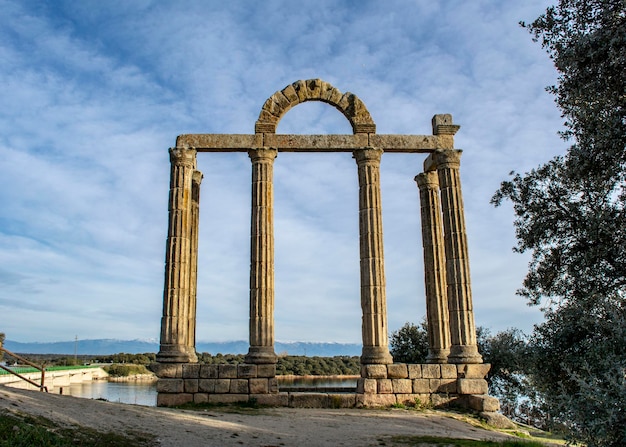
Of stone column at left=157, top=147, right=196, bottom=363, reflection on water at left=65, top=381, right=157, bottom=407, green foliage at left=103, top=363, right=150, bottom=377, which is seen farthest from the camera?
green foliage at left=103, top=363, right=150, bottom=377

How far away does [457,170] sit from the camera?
68.1 feet

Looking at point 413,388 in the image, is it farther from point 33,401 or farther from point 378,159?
point 33,401

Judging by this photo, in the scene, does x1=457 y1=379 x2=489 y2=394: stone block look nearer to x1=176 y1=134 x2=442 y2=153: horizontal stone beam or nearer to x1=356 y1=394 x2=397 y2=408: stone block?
x1=356 y1=394 x2=397 y2=408: stone block

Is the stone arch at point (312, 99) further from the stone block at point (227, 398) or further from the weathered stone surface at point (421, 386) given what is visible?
the stone block at point (227, 398)

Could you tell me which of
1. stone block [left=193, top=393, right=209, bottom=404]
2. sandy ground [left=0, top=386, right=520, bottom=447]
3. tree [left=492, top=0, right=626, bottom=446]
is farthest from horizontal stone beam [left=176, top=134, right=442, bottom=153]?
sandy ground [left=0, top=386, right=520, bottom=447]

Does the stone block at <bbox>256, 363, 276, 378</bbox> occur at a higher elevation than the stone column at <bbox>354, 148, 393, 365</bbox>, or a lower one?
lower

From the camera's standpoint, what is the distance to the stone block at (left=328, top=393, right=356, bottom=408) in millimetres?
17594

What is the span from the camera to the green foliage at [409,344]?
29.4 m

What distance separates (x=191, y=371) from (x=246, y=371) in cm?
191

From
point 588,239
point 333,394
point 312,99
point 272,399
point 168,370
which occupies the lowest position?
point 272,399

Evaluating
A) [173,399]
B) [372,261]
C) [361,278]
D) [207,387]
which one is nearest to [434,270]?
[372,261]

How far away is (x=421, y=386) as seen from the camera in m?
18.3

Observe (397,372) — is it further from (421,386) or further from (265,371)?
(265,371)

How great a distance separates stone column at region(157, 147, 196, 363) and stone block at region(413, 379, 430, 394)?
8.15 meters
